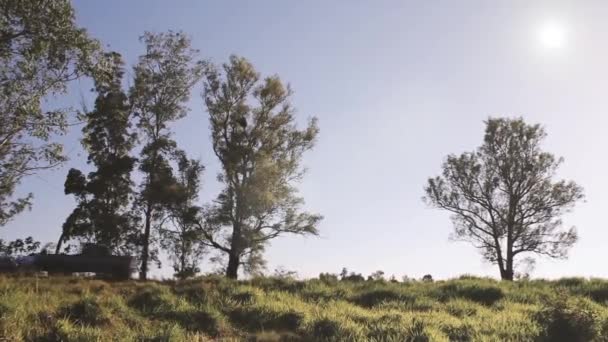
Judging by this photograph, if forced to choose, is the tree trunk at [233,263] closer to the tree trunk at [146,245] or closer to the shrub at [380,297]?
the tree trunk at [146,245]

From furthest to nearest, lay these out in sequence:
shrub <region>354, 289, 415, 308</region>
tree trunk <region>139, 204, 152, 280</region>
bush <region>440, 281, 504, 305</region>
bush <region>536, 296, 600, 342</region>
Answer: tree trunk <region>139, 204, 152, 280</region> → bush <region>440, 281, 504, 305</region> → shrub <region>354, 289, 415, 308</region> → bush <region>536, 296, 600, 342</region>

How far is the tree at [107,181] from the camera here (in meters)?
33.4

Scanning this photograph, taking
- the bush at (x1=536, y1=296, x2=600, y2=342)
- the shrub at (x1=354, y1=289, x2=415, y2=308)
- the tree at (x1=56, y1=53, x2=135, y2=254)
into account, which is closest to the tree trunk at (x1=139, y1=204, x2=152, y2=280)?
the tree at (x1=56, y1=53, x2=135, y2=254)

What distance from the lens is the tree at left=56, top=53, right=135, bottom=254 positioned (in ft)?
109

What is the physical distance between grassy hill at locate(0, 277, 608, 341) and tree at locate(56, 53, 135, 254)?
13.6 meters

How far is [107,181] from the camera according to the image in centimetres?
3438

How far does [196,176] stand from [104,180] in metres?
5.40

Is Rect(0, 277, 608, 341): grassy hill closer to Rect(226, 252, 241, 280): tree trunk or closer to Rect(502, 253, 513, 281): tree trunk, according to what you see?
Rect(226, 252, 241, 280): tree trunk

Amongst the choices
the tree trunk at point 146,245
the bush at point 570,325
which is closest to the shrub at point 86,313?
the bush at point 570,325

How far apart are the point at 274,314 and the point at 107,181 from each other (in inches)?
879

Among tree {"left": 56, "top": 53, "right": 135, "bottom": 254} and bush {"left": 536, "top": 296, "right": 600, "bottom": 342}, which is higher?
tree {"left": 56, "top": 53, "right": 135, "bottom": 254}

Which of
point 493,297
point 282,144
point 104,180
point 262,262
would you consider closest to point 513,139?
point 282,144

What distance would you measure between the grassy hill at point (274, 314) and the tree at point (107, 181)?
13.6 meters

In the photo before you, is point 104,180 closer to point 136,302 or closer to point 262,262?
point 262,262
